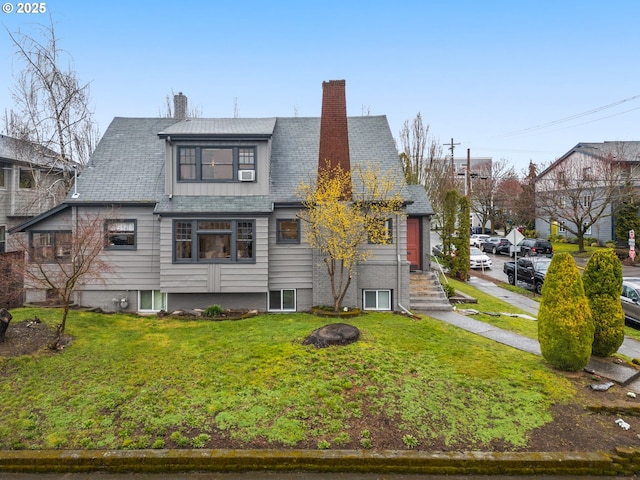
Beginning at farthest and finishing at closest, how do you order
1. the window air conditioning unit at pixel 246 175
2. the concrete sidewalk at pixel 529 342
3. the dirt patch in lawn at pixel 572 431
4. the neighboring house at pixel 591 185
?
the neighboring house at pixel 591 185 → the window air conditioning unit at pixel 246 175 → the concrete sidewalk at pixel 529 342 → the dirt patch in lawn at pixel 572 431

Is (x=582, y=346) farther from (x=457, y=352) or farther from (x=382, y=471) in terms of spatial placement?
(x=382, y=471)

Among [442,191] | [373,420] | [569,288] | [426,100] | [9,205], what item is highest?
[426,100]

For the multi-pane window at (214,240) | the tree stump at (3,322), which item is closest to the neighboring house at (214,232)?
the multi-pane window at (214,240)

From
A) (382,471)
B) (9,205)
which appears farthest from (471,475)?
(9,205)

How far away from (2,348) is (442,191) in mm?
30854

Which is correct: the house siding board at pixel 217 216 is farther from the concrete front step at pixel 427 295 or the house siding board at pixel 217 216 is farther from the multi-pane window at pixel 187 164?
the concrete front step at pixel 427 295

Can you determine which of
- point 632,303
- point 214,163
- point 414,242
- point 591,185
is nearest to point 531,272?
point 632,303

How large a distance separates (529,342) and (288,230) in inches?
328

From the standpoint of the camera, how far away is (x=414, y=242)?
16.6 m

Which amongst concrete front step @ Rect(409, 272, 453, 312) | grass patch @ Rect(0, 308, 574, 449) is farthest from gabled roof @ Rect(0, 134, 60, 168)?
concrete front step @ Rect(409, 272, 453, 312)

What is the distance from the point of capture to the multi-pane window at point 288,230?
12758mm

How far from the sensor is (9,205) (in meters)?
17.0

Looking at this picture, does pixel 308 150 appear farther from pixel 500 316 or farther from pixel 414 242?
pixel 500 316

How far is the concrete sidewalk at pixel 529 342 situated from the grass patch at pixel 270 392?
0.91 metres
